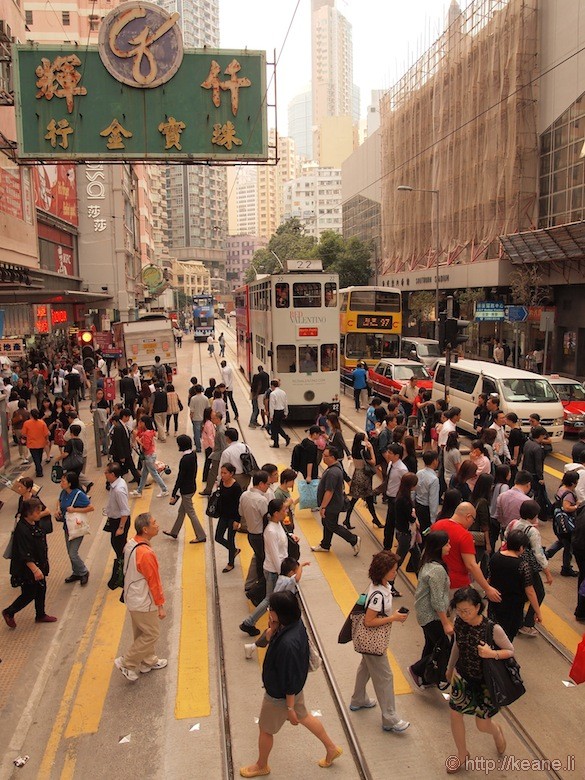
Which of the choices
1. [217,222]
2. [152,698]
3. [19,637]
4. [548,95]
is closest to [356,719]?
[152,698]

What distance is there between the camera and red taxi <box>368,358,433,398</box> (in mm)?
21016

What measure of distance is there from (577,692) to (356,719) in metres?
1.98

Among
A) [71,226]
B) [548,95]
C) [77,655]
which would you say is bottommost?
[77,655]

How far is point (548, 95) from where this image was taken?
3262 centimetres

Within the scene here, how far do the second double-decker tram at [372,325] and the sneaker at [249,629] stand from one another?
1890 centimetres

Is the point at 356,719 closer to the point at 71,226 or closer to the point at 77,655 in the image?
the point at 77,655

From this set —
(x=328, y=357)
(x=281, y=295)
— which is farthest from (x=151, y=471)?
(x=328, y=357)

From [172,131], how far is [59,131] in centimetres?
212

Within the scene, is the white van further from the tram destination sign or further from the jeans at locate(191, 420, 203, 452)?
the tram destination sign

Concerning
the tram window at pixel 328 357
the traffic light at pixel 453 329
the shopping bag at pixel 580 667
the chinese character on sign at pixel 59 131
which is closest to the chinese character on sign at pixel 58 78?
the chinese character on sign at pixel 59 131

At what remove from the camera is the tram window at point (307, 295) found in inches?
704

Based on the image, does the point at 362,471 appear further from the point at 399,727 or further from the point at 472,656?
the point at 472,656

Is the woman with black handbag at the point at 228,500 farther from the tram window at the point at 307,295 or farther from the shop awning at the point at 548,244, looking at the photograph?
the shop awning at the point at 548,244

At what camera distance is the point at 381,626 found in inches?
207
